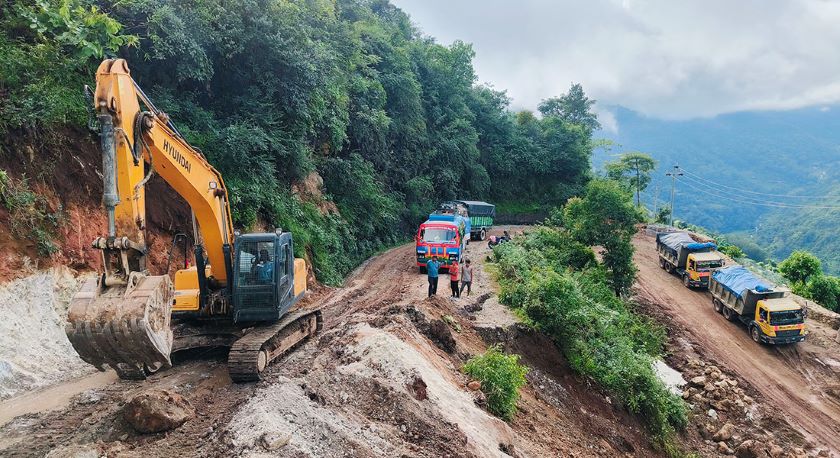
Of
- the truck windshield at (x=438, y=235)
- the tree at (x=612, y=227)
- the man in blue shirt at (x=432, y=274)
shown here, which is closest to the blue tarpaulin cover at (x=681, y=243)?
the tree at (x=612, y=227)

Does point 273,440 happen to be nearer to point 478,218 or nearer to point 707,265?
point 478,218

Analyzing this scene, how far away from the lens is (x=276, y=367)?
9992 mm

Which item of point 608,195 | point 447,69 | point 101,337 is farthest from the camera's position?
point 447,69

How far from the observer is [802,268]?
3556 cm

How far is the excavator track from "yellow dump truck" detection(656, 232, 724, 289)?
27.0 meters

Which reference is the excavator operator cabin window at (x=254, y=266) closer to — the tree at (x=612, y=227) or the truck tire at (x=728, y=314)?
the tree at (x=612, y=227)

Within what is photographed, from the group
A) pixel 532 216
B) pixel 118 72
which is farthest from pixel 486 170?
pixel 118 72

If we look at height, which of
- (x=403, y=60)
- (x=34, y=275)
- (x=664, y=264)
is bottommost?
(x=664, y=264)

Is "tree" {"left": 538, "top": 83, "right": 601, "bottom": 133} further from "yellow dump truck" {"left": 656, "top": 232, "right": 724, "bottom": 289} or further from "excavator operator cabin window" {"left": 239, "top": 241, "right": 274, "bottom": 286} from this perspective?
"excavator operator cabin window" {"left": 239, "top": 241, "right": 274, "bottom": 286}

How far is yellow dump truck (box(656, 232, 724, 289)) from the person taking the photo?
101 ft

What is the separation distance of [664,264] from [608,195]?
1195cm

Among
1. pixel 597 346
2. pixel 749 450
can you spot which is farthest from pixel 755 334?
pixel 597 346

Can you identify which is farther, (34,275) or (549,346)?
(549,346)

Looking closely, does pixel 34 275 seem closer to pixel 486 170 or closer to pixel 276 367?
pixel 276 367
